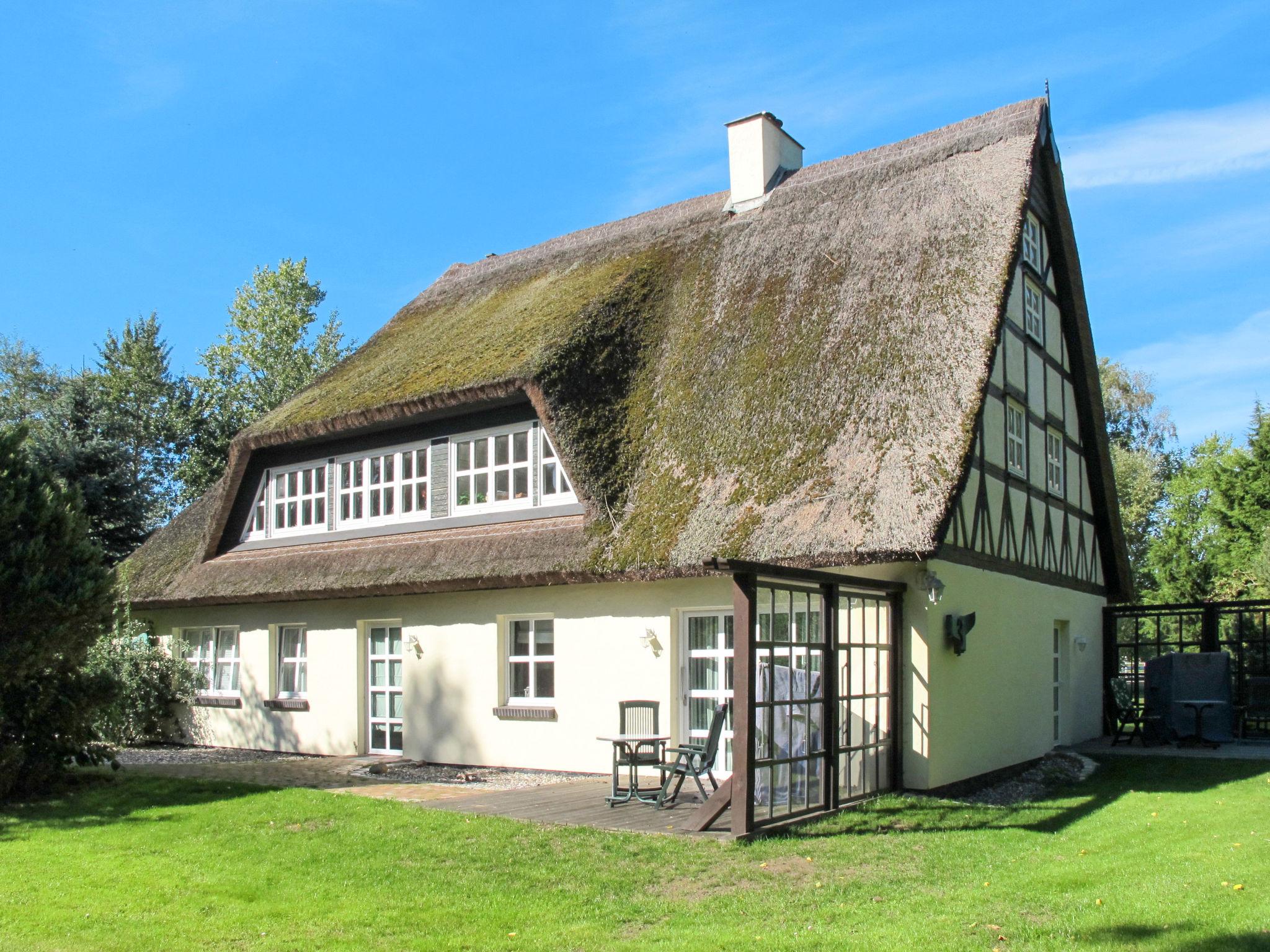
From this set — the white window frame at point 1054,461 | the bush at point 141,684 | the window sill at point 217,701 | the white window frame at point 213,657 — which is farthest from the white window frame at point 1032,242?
the bush at point 141,684

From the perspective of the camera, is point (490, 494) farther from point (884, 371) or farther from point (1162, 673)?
point (1162, 673)

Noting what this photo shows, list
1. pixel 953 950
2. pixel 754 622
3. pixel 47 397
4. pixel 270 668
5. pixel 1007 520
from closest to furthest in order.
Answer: pixel 953 950 < pixel 754 622 < pixel 1007 520 < pixel 270 668 < pixel 47 397

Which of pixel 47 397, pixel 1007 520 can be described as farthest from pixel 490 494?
pixel 47 397

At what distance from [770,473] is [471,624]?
4.46 m

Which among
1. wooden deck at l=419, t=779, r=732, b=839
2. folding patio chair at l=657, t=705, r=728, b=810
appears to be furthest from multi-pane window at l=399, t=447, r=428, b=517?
folding patio chair at l=657, t=705, r=728, b=810

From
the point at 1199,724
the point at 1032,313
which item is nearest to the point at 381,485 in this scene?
the point at 1032,313

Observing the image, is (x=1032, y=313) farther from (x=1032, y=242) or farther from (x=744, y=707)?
(x=744, y=707)

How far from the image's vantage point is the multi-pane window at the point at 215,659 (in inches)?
668

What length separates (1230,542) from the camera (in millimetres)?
31547

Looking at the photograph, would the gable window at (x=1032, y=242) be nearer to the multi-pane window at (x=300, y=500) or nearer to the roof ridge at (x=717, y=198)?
the roof ridge at (x=717, y=198)

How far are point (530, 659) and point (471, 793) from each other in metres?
2.55

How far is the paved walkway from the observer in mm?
9195

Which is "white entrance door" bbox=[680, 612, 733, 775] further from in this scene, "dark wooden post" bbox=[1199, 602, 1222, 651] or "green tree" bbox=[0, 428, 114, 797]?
"dark wooden post" bbox=[1199, 602, 1222, 651]

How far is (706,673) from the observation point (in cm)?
1197
